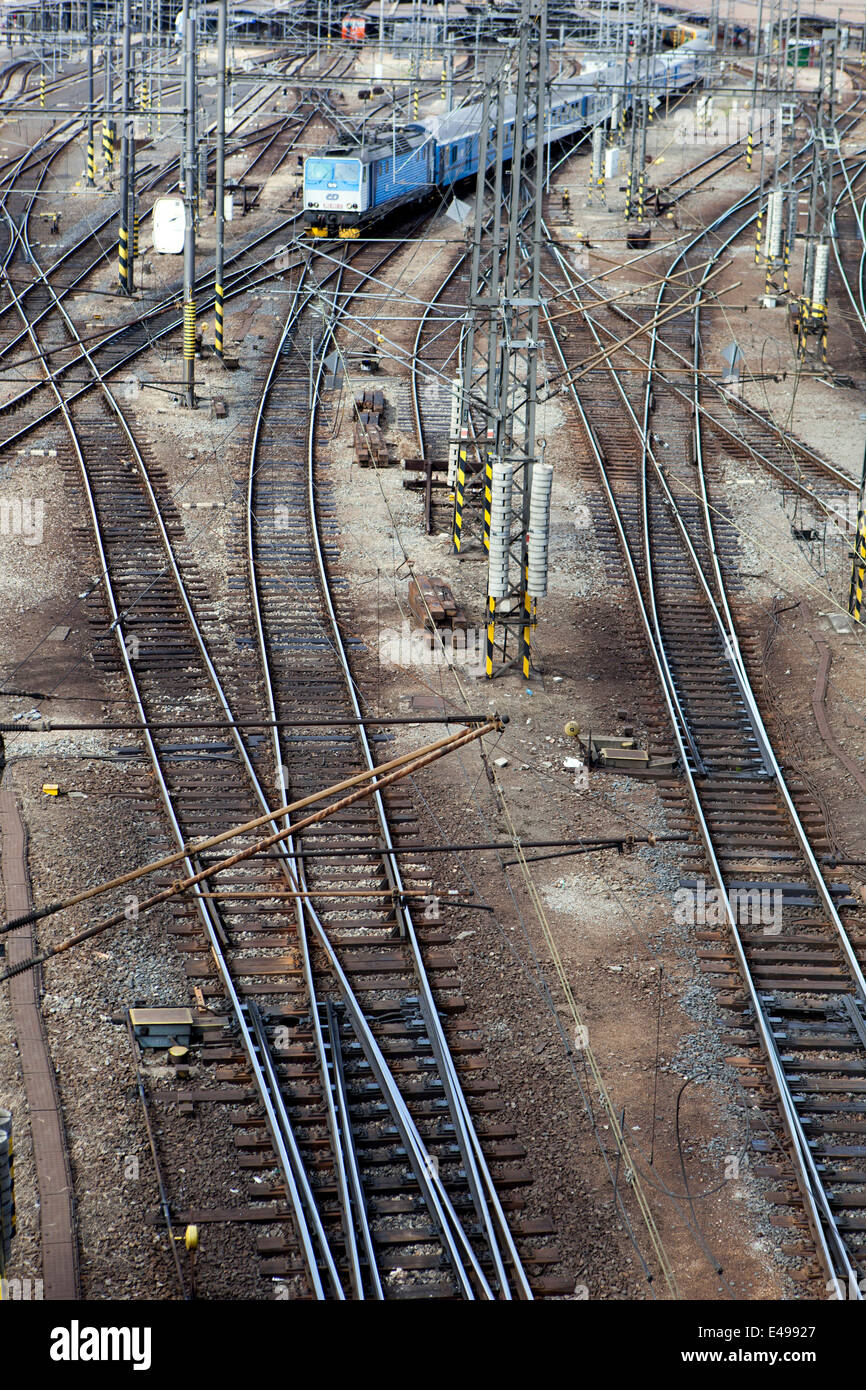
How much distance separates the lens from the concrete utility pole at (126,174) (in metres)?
28.3

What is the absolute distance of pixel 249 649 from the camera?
57.3 feet

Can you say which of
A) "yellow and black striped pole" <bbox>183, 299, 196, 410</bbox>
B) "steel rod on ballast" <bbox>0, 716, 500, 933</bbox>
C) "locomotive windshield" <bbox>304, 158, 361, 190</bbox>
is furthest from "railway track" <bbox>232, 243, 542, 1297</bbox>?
"locomotive windshield" <bbox>304, 158, 361, 190</bbox>

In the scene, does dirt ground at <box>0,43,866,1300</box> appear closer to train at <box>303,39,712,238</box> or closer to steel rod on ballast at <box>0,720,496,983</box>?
steel rod on ballast at <box>0,720,496,983</box>

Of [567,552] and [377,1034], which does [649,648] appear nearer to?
[567,552]

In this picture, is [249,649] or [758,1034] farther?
[249,649]

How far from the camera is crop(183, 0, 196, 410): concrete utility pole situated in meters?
22.9

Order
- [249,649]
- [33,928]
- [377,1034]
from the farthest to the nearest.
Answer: [249,649]
[33,928]
[377,1034]

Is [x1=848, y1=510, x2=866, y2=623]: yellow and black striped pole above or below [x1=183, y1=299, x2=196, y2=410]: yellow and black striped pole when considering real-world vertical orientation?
below

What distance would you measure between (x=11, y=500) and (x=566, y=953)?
39.6ft

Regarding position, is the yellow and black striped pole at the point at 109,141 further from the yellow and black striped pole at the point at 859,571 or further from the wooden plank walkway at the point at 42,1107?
the wooden plank walkway at the point at 42,1107

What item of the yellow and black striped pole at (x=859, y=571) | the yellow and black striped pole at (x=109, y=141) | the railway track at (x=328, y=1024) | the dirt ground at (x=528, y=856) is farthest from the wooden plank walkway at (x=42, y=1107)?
the yellow and black striped pole at (x=109, y=141)

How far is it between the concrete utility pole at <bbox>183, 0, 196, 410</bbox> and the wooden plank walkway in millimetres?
13488

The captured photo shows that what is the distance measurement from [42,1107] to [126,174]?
2331cm

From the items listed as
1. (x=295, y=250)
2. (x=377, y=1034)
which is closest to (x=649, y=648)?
(x=377, y=1034)
